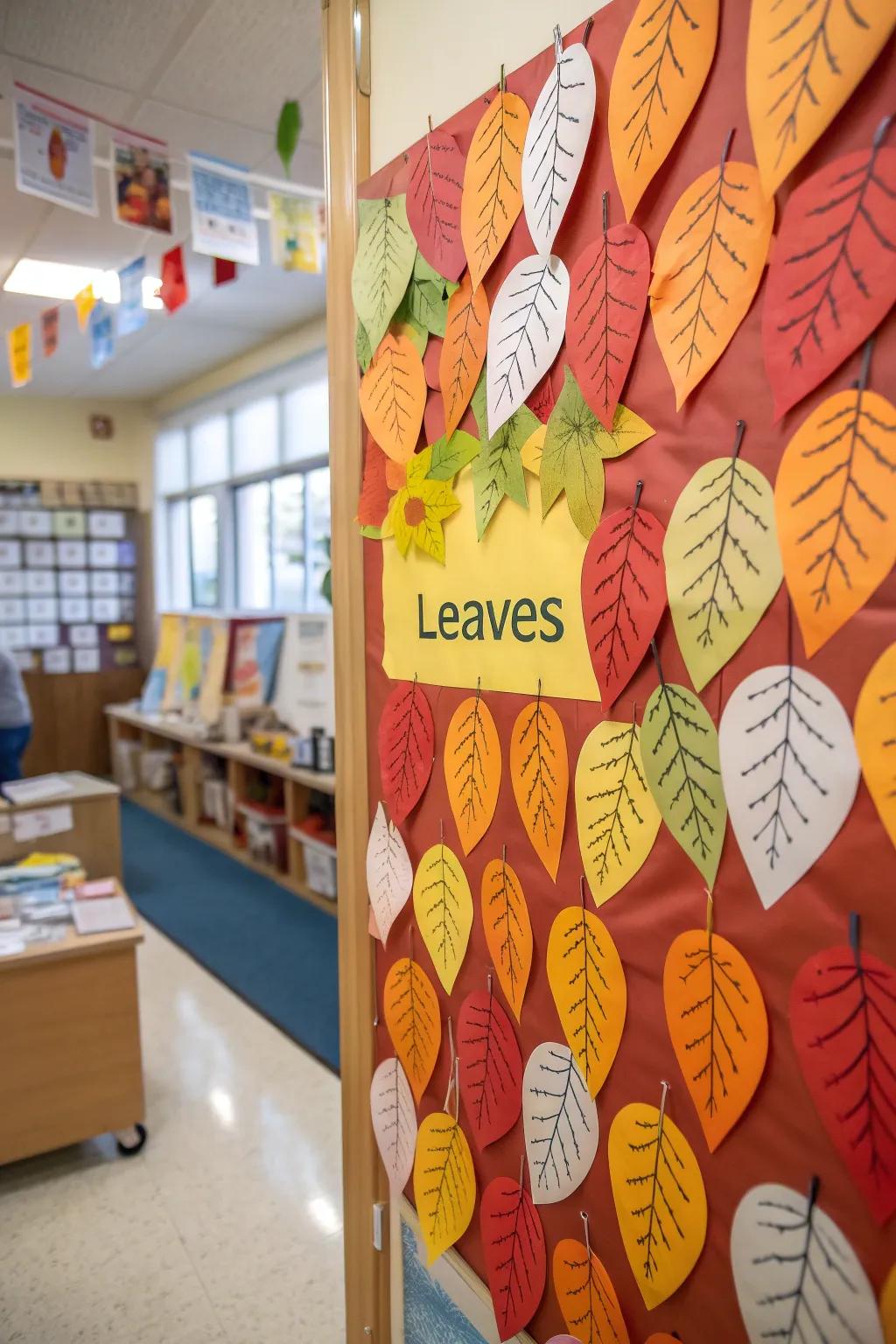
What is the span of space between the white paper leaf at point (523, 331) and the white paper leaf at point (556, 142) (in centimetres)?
3

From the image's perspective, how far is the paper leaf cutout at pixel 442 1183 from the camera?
3.71 feet

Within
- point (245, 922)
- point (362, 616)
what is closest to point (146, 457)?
point (245, 922)

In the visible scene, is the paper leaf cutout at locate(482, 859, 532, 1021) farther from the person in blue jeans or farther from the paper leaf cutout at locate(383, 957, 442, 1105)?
the person in blue jeans

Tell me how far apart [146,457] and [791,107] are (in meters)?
6.76

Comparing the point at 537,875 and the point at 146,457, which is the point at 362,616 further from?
the point at 146,457

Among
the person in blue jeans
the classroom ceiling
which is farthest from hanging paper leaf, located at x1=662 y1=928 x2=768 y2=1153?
the person in blue jeans

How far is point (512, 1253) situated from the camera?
1.04 m

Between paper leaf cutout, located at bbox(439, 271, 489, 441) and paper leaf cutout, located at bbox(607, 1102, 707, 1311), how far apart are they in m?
0.79

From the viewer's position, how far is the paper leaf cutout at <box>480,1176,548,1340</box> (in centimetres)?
101

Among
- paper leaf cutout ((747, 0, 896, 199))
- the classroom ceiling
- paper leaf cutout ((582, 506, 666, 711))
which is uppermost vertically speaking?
the classroom ceiling

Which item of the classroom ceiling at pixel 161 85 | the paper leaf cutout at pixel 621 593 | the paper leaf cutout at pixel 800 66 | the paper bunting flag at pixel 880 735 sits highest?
the classroom ceiling at pixel 161 85

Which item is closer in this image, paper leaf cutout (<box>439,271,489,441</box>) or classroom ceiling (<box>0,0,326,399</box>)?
paper leaf cutout (<box>439,271,489,441</box>)

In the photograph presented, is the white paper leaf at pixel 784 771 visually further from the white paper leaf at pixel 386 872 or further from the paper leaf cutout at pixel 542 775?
the white paper leaf at pixel 386 872

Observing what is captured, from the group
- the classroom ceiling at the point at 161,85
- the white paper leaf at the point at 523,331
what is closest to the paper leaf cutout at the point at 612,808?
the white paper leaf at the point at 523,331
